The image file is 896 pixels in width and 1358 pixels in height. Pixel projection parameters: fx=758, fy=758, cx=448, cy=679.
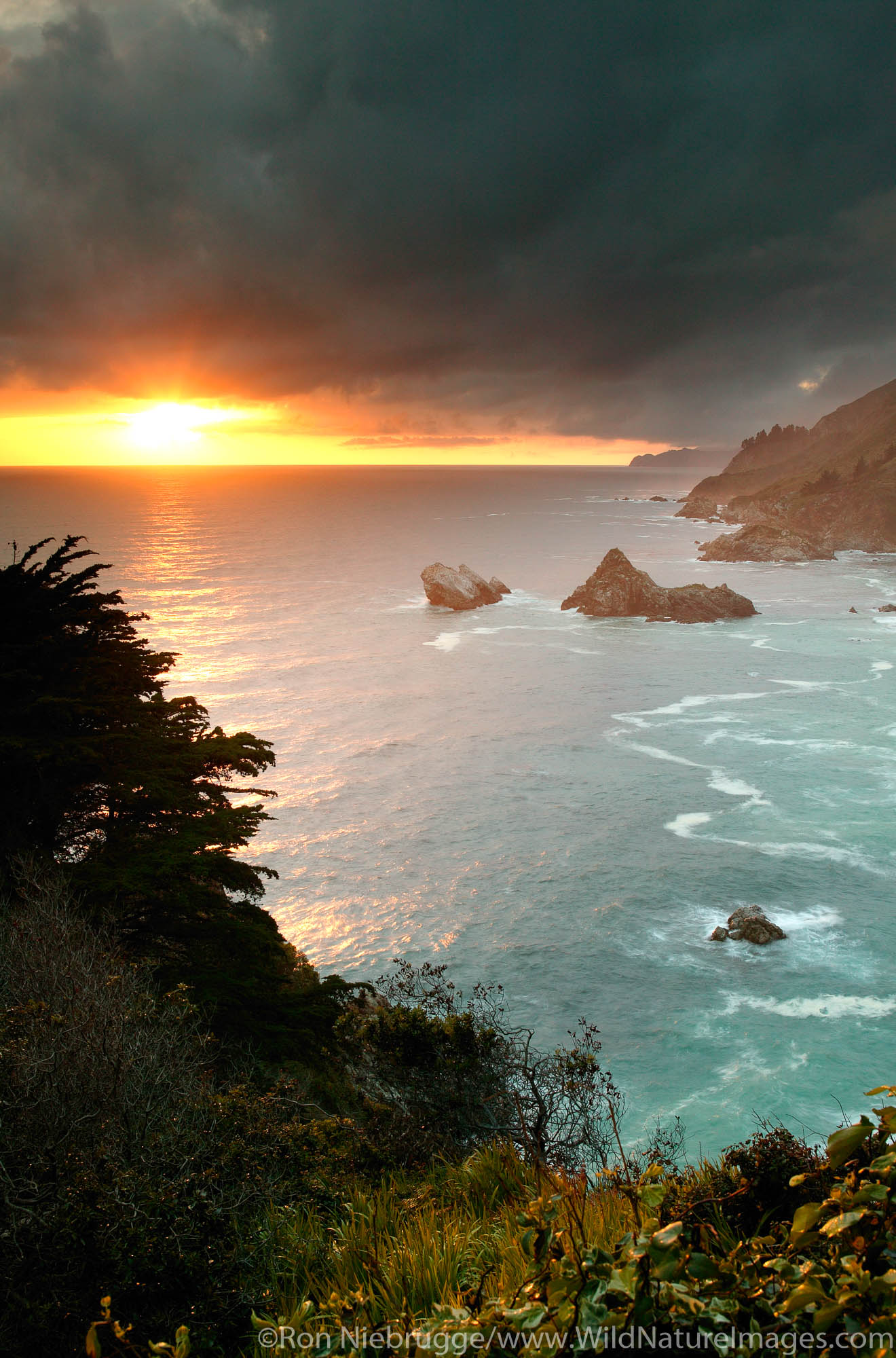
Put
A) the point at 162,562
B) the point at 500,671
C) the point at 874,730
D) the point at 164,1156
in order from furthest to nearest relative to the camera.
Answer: the point at 162,562 < the point at 500,671 < the point at 874,730 < the point at 164,1156

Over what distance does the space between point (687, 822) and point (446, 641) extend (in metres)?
46.4

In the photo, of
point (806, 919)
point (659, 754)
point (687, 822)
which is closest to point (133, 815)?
point (806, 919)

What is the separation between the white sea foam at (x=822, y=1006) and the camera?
26.3 meters

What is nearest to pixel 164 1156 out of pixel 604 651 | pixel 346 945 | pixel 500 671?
pixel 346 945

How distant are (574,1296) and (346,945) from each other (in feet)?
99.6

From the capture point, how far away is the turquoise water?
26.2 metres

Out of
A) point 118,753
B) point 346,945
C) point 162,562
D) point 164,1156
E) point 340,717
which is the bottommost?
point 346,945

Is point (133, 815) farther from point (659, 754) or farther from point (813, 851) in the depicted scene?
point (659, 754)

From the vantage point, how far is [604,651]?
7844 centimetres

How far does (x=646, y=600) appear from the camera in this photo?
9519cm

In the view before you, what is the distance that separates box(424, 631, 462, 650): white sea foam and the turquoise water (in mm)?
400

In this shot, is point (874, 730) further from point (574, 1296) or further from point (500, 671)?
point (574, 1296)

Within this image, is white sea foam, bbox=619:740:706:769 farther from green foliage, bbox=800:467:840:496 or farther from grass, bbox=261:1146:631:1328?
green foliage, bbox=800:467:840:496

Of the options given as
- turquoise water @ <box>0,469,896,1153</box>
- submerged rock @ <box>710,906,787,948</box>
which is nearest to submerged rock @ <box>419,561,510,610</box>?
turquoise water @ <box>0,469,896,1153</box>
